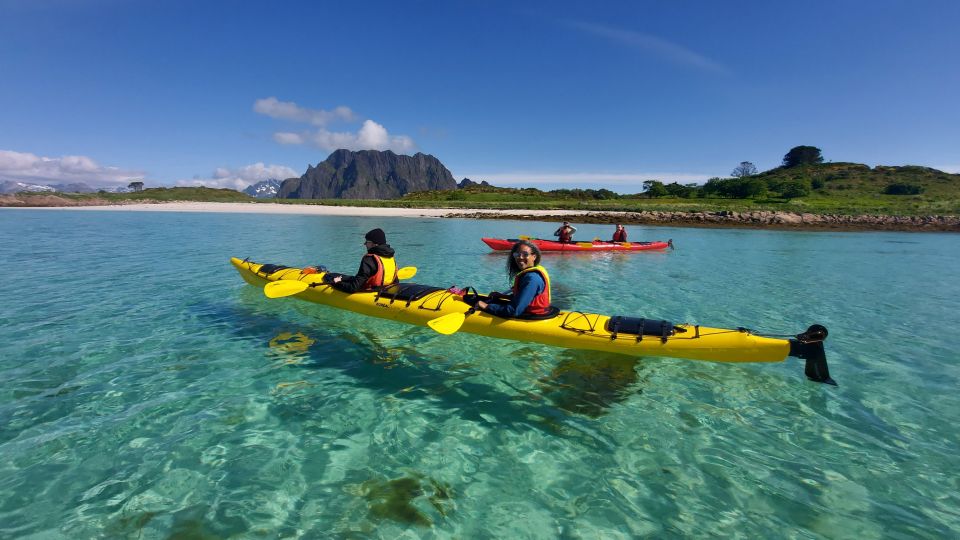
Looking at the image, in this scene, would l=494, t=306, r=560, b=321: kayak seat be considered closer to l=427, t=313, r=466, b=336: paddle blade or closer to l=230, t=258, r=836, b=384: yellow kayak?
l=230, t=258, r=836, b=384: yellow kayak

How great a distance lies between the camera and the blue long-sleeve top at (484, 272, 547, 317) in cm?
716

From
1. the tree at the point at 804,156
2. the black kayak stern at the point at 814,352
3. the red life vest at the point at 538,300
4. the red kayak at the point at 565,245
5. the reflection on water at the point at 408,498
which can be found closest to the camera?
the reflection on water at the point at 408,498

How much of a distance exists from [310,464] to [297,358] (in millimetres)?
3302

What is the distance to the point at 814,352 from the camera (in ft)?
19.1

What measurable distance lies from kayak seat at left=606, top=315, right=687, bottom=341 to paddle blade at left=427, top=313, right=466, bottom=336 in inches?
98.0

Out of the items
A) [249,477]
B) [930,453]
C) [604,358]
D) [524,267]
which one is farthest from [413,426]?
[930,453]

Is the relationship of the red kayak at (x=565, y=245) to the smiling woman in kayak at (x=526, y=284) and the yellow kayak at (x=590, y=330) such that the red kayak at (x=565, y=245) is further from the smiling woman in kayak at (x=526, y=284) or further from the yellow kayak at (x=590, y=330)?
the smiling woman in kayak at (x=526, y=284)

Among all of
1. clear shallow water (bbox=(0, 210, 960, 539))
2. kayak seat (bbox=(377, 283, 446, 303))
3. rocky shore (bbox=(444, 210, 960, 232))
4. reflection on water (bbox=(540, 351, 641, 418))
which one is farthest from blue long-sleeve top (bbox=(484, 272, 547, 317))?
rocky shore (bbox=(444, 210, 960, 232))

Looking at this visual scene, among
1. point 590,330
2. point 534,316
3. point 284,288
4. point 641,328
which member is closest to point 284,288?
point 284,288

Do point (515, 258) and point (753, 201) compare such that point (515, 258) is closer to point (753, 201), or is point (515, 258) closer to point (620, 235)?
point (620, 235)

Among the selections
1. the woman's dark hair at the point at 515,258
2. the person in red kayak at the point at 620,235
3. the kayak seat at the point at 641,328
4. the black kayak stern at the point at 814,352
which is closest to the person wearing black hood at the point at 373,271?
the woman's dark hair at the point at 515,258

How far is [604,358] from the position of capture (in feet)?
25.2

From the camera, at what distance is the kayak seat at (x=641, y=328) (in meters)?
6.61

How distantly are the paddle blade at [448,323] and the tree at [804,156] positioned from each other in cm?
14391
